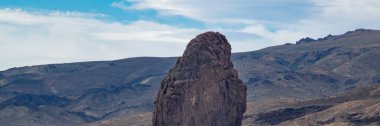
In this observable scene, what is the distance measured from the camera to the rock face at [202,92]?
83562 mm

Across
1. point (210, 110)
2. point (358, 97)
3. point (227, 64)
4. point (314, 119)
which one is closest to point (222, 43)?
point (227, 64)

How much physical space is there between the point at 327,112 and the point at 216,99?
63999mm

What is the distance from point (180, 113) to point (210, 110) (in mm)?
3279

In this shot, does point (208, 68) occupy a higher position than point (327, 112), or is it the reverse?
point (208, 68)

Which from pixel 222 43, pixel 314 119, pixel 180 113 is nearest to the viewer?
pixel 180 113

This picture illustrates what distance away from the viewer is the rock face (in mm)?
83562

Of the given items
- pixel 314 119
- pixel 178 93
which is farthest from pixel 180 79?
pixel 314 119

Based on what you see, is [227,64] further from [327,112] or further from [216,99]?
[327,112]

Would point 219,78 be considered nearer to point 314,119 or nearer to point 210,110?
point 210,110

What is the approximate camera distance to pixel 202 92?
8462 centimetres

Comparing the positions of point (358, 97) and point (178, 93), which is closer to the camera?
point (178, 93)

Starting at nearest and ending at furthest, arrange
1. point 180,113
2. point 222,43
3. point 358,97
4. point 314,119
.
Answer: point 180,113 < point 222,43 < point 314,119 < point 358,97

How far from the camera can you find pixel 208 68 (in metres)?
86.1

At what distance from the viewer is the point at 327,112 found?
145125mm
